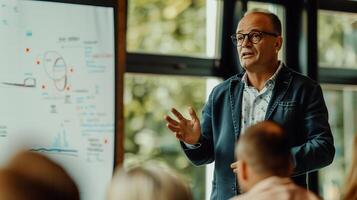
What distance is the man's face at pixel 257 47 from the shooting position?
3.40m

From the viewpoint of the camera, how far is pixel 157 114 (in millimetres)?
4535

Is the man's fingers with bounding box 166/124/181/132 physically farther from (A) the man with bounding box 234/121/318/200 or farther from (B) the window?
(B) the window

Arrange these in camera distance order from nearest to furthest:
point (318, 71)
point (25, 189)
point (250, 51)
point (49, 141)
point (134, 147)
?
point (25, 189)
point (250, 51)
point (49, 141)
point (134, 147)
point (318, 71)

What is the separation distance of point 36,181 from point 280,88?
2246 millimetres

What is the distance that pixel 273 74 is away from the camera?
3.45 meters

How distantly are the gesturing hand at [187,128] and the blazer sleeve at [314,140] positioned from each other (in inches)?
19.1

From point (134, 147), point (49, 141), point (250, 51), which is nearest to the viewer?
point (250, 51)

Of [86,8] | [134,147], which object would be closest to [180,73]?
[134,147]

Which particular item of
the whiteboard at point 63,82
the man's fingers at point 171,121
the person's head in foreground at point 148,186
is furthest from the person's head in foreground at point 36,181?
the whiteboard at point 63,82

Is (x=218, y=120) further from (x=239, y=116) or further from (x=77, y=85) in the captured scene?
(x=77, y=85)

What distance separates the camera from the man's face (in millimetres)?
3396

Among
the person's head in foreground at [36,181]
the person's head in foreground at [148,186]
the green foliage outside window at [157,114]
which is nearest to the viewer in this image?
the person's head in foreground at [36,181]

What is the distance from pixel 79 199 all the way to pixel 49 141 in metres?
2.44

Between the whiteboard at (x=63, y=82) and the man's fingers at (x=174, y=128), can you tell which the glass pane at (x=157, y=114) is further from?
the man's fingers at (x=174, y=128)
